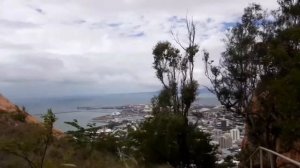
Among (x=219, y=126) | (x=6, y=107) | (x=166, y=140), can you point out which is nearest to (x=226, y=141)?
(x=219, y=126)

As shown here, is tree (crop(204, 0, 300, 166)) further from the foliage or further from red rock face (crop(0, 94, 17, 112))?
red rock face (crop(0, 94, 17, 112))

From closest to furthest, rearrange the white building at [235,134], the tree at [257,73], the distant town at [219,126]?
1. the tree at [257,73]
2. the distant town at [219,126]
3. the white building at [235,134]

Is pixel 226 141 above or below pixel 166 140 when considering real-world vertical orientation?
below

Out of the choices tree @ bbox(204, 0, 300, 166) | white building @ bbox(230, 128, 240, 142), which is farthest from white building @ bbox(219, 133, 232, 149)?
tree @ bbox(204, 0, 300, 166)

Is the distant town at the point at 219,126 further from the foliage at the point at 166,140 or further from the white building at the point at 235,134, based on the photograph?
the foliage at the point at 166,140

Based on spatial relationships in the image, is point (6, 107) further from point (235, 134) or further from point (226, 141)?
point (226, 141)

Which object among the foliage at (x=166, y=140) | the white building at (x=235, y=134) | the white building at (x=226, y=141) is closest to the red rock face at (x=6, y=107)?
the foliage at (x=166, y=140)

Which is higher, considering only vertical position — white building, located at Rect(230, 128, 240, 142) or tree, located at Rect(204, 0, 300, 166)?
tree, located at Rect(204, 0, 300, 166)

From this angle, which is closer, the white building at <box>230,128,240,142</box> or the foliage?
the foliage

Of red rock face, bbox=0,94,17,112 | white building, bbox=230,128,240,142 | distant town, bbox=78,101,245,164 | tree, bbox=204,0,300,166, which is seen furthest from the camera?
white building, bbox=230,128,240,142

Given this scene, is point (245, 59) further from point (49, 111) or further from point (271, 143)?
point (49, 111)

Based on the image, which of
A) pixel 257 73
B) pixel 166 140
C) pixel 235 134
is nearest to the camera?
pixel 257 73
